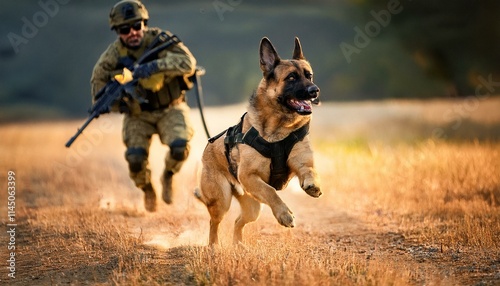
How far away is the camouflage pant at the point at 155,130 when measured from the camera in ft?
31.4

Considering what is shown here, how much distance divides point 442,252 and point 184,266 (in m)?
2.63

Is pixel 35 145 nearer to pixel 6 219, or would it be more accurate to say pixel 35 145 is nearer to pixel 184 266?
pixel 6 219

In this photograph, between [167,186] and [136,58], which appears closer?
[136,58]

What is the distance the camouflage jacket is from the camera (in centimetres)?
945

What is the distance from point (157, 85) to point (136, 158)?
104cm

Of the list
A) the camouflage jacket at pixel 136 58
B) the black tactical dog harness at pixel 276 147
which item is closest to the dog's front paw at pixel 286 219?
the black tactical dog harness at pixel 276 147

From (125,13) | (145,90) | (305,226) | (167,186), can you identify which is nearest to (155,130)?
(145,90)

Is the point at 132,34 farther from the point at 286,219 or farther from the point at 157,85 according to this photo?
the point at 286,219

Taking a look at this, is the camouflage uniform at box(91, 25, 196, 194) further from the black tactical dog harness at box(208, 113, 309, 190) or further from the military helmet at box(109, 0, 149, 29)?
the black tactical dog harness at box(208, 113, 309, 190)

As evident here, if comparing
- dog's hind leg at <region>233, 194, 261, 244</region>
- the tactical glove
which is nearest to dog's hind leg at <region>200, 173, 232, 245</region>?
dog's hind leg at <region>233, 194, 261, 244</region>

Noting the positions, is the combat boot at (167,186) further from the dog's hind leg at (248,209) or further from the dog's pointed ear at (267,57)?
the dog's pointed ear at (267,57)

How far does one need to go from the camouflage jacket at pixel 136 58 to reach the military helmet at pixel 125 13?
341mm

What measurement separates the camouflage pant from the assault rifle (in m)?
0.45

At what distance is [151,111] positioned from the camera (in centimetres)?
973
